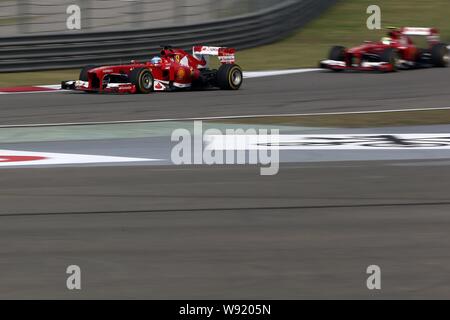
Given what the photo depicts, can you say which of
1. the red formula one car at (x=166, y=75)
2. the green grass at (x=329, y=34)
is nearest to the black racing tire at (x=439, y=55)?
the green grass at (x=329, y=34)

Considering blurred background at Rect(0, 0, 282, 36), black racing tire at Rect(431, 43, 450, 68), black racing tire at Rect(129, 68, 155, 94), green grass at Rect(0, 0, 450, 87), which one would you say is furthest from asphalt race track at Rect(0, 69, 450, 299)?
black racing tire at Rect(431, 43, 450, 68)

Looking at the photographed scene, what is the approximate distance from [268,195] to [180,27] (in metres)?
13.9

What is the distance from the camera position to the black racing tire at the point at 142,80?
16.4 m

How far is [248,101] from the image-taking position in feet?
52.1

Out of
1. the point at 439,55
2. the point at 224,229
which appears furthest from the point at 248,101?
the point at 224,229

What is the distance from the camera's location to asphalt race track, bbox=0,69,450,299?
5887mm

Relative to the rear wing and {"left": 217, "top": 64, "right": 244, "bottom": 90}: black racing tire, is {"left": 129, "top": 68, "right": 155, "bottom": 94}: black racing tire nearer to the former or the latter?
the rear wing

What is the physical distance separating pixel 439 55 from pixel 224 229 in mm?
14734

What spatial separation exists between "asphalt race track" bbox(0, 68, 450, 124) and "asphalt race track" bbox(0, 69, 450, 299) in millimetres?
2673

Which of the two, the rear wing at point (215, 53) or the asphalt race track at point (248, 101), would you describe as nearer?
the asphalt race track at point (248, 101)

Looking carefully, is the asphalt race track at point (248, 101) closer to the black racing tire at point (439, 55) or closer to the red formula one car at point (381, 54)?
the red formula one car at point (381, 54)

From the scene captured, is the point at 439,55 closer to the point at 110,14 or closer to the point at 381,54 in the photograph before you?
the point at 381,54

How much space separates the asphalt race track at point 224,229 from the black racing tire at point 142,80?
4785 mm
